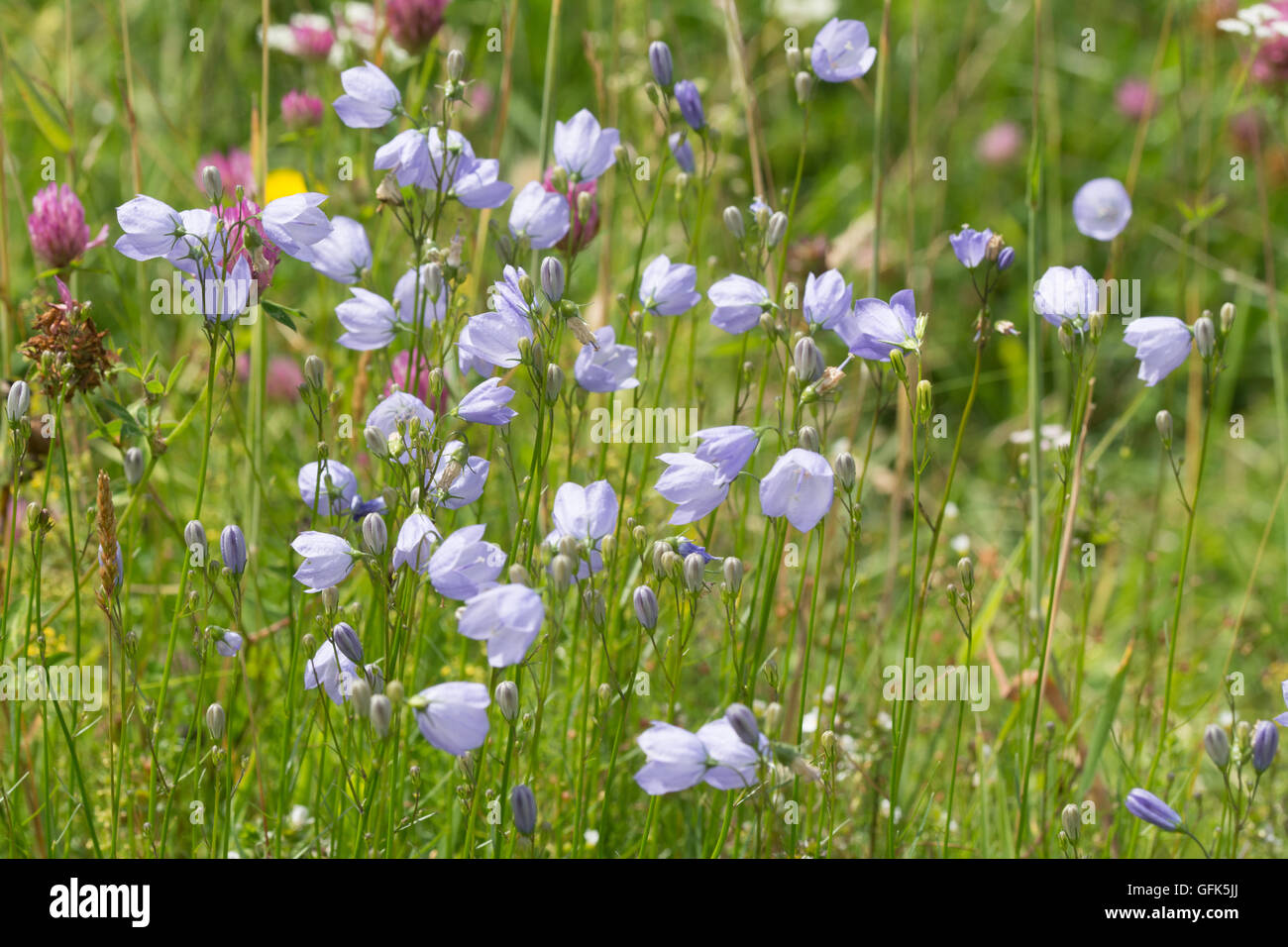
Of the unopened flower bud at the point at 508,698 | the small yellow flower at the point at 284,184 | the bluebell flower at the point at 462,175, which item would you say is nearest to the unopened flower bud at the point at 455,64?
the bluebell flower at the point at 462,175

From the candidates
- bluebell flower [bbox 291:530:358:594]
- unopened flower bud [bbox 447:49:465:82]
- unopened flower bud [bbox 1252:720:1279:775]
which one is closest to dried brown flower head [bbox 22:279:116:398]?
bluebell flower [bbox 291:530:358:594]

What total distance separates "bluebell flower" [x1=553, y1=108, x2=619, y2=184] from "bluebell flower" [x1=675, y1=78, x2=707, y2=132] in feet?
0.32

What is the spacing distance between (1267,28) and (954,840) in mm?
1458

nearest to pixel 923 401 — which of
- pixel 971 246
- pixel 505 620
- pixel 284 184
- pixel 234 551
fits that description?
pixel 971 246

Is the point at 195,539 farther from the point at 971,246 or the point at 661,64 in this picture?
the point at 971,246

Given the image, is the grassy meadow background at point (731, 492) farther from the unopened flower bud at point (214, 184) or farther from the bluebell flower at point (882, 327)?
the unopened flower bud at point (214, 184)

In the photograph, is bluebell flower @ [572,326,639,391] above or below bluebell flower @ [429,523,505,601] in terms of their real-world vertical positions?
above

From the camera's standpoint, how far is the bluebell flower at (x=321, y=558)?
1155mm

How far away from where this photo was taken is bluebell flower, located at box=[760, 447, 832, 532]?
3.63ft

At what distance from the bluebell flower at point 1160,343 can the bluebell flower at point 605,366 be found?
1.89 ft

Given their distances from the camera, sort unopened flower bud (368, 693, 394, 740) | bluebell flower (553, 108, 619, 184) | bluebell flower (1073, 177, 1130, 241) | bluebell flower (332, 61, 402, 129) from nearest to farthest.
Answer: unopened flower bud (368, 693, 394, 740), bluebell flower (332, 61, 402, 129), bluebell flower (553, 108, 619, 184), bluebell flower (1073, 177, 1130, 241)

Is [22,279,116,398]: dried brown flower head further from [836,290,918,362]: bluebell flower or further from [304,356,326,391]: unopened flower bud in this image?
[836,290,918,362]: bluebell flower

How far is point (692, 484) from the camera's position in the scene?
116 centimetres

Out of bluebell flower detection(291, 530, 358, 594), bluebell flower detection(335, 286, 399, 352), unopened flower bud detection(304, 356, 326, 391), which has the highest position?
bluebell flower detection(335, 286, 399, 352)
